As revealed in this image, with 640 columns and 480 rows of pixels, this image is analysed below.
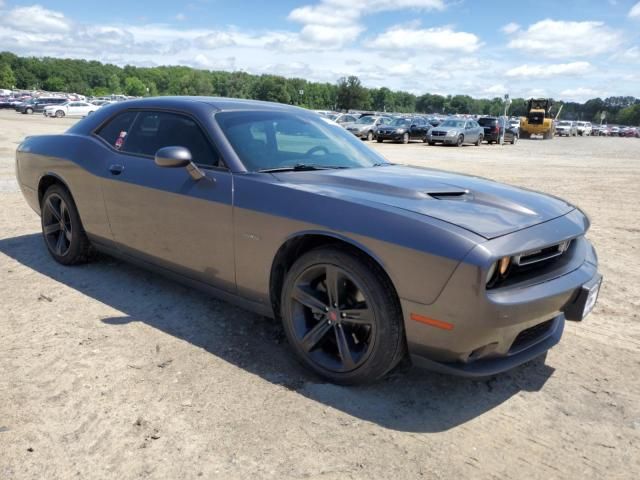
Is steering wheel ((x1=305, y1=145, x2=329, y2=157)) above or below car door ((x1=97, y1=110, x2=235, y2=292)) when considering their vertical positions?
above

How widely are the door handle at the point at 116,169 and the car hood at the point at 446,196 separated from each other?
1419mm

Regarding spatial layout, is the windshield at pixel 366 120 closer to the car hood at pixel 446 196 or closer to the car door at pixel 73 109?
the car hood at pixel 446 196

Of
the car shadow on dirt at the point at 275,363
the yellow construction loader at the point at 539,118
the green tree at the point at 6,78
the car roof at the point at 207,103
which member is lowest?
the green tree at the point at 6,78

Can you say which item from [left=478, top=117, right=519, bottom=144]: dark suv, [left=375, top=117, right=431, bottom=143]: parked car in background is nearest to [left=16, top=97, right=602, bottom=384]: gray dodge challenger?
[left=375, top=117, right=431, bottom=143]: parked car in background

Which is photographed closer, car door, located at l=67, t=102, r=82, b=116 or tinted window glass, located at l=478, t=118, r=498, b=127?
tinted window glass, located at l=478, t=118, r=498, b=127

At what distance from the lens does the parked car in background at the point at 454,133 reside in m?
27.4

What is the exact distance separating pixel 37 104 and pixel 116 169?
52.3 m

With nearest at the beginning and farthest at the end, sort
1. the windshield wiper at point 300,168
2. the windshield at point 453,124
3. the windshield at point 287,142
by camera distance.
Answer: the windshield wiper at point 300,168 < the windshield at point 287,142 < the windshield at point 453,124

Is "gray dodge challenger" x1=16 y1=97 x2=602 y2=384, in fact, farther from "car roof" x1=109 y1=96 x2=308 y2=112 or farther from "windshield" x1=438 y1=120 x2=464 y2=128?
"windshield" x1=438 y1=120 x2=464 y2=128

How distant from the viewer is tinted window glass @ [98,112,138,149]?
4.11m

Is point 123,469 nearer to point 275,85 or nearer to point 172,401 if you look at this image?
point 172,401

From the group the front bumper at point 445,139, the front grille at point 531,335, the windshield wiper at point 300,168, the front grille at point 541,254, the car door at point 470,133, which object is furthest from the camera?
the car door at point 470,133

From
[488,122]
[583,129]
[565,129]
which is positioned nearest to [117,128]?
[488,122]

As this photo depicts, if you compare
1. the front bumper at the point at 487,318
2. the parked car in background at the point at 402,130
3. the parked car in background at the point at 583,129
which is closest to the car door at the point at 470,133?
the parked car in background at the point at 402,130
